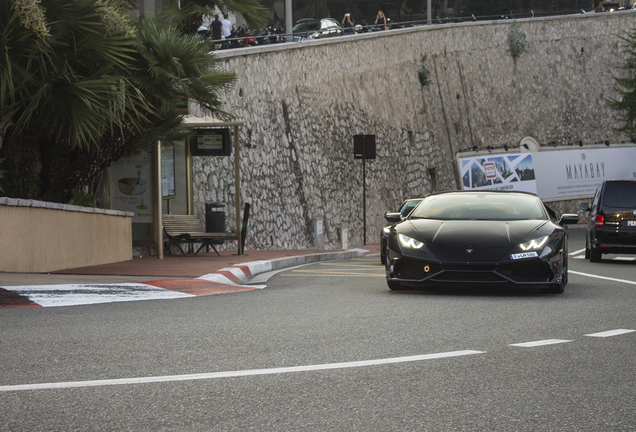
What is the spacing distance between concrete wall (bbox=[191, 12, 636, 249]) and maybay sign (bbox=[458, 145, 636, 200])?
2.27 m

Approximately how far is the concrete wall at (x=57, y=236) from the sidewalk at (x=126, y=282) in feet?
0.97

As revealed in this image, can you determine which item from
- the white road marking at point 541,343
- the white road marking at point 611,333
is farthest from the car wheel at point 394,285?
the white road marking at point 541,343

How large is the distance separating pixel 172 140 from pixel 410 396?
11917 millimetres

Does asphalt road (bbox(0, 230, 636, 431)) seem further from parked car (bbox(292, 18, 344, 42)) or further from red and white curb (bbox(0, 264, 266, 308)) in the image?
parked car (bbox(292, 18, 344, 42))

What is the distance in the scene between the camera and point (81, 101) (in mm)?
10836

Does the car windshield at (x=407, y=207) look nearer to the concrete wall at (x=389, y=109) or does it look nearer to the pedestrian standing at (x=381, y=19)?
the concrete wall at (x=389, y=109)

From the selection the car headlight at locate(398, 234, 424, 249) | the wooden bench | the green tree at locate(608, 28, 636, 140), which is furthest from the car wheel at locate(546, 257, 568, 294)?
the green tree at locate(608, 28, 636, 140)

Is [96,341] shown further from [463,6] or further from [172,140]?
[463,6]

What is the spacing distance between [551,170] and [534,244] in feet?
113

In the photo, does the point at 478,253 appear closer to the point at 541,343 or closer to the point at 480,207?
the point at 480,207

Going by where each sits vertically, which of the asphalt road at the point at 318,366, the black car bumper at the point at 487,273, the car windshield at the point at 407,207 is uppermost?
the car windshield at the point at 407,207

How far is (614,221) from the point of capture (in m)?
16.6

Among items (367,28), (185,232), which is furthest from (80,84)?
(367,28)

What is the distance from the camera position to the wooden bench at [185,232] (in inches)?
657
